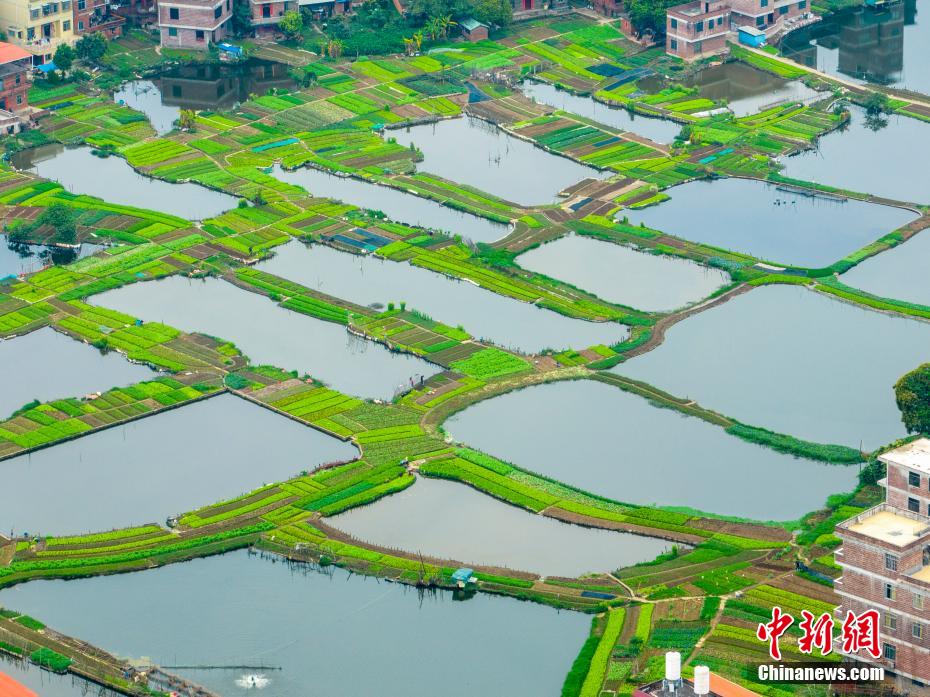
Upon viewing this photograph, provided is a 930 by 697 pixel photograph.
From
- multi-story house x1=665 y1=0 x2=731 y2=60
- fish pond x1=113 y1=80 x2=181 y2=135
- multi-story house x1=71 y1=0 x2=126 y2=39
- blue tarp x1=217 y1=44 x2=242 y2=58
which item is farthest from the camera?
multi-story house x1=71 y1=0 x2=126 y2=39

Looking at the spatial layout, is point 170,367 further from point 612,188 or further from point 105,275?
point 612,188

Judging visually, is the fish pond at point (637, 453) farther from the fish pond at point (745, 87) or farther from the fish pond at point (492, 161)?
the fish pond at point (745, 87)

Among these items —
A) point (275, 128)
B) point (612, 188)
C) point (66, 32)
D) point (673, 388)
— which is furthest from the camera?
point (66, 32)

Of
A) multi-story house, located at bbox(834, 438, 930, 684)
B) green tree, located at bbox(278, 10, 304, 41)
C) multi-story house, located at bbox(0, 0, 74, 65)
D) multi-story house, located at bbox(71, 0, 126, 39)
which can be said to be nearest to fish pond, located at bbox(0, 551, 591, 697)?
multi-story house, located at bbox(834, 438, 930, 684)

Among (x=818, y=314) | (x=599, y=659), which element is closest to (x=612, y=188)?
(x=818, y=314)

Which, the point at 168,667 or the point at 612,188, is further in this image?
the point at 612,188

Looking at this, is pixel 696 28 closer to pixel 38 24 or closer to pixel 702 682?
pixel 38 24

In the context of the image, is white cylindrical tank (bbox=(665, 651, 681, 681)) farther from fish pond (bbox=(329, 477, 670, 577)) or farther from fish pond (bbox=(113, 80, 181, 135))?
fish pond (bbox=(113, 80, 181, 135))

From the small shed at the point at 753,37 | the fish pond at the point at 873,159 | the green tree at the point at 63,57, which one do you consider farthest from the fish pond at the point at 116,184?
the small shed at the point at 753,37
